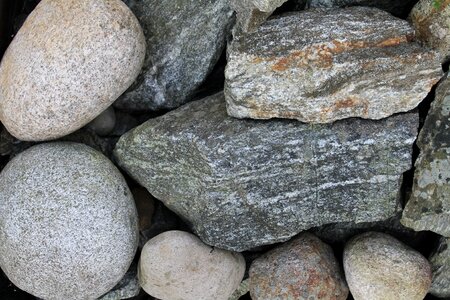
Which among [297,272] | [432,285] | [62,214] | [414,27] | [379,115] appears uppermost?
[414,27]

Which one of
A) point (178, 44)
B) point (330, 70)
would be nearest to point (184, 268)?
point (178, 44)

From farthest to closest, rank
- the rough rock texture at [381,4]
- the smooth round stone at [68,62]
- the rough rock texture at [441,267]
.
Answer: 1. the rough rock texture at [441,267]
2. the rough rock texture at [381,4]
3. the smooth round stone at [68,62]

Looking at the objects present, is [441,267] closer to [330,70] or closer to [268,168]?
[268,168]

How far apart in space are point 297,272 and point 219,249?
0.42 m

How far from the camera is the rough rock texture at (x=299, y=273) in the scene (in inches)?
126

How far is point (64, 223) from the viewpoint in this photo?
118 inches

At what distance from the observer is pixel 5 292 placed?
3510 mm

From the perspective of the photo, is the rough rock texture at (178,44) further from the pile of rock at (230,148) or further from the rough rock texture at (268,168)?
the rough rock texture at (268,168)

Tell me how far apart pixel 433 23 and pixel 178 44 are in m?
1.23

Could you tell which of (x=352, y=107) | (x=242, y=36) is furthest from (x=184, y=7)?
(x=352, y=107)

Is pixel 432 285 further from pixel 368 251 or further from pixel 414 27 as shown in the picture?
pixel 414 27

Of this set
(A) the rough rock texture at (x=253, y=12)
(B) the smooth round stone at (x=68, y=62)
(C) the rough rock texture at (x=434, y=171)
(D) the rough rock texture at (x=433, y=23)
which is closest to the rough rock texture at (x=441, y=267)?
(C) the rough rock texture at (x=434, y=171)

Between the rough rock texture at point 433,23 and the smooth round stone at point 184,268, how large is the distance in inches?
57.2

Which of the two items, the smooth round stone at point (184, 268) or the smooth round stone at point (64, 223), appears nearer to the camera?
the smooth round stone at point (64, 223)
